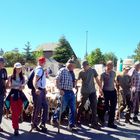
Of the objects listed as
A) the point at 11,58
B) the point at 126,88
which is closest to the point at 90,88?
the point at 126,88

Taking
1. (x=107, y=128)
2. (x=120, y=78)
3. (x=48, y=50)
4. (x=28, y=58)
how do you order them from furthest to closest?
(x=48, y=50)
(x=28, y=58)
(x=120, y=78)
(x=107, y=128)

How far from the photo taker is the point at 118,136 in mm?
10367

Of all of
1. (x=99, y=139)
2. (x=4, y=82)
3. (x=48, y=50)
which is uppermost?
(x=48, y=50)

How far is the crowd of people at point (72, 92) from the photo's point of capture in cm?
994

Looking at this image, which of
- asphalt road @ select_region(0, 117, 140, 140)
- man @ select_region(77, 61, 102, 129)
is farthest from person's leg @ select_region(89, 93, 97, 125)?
asphalt road @ select_region(0, 117, 140, 140)

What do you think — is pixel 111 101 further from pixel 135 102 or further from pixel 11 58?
pixel 11 58

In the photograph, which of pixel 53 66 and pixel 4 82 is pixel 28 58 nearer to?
pixel 53 66

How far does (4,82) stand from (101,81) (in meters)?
3.17

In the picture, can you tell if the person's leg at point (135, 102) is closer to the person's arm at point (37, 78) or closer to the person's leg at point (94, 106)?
the person's leg at point (94, 106)

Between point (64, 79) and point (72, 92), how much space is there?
1.41 ft

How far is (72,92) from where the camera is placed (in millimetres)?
10758

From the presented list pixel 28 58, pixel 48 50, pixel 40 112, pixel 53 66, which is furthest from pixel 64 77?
pixel 48 50

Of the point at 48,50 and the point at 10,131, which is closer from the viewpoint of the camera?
the point at 10,131

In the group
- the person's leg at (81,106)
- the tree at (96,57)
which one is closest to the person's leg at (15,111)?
the person's leg at (81,106)
